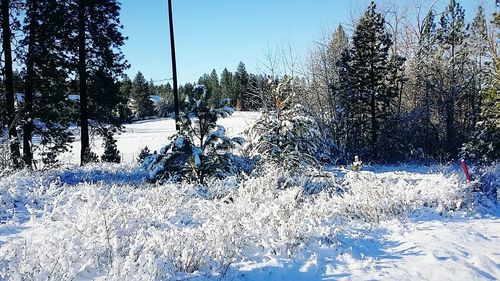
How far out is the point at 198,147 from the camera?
908 cm

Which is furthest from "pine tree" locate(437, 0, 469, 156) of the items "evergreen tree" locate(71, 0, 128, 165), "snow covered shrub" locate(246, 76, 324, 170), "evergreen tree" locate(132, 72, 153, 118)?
"evergreen tree" locate(132, 72, 153, 118)

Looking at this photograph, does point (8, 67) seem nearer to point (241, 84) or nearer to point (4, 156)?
point (4, 156)

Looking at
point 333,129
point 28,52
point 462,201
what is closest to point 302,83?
point 333,129

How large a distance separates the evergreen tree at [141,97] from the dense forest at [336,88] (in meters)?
42.2

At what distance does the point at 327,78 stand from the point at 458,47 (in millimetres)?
13747

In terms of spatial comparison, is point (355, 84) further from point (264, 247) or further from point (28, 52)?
point (264, 247)

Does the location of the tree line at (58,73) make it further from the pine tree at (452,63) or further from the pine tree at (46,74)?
the pine tree at (452,63)

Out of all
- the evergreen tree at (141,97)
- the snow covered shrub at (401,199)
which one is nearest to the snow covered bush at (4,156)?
the snow covered shrub at (401,199)

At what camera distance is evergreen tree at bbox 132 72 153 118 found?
2569 inches

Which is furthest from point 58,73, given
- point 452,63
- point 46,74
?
point 452,63

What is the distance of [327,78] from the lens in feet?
89.0

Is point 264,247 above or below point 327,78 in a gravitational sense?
below

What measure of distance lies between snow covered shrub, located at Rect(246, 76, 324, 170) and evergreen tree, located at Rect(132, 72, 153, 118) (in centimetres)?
5708

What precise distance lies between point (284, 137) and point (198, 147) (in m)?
3.26
